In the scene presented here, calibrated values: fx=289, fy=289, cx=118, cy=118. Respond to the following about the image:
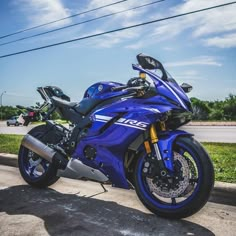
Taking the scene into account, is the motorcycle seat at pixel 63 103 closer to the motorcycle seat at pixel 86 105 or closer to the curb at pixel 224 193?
the motorcycle seat at pixel 86 105

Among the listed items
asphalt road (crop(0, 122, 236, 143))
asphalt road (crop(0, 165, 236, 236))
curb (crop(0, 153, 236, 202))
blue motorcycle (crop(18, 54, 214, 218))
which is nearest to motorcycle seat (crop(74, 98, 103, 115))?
blue motorcycle (crop(18, 54, 214, 218))

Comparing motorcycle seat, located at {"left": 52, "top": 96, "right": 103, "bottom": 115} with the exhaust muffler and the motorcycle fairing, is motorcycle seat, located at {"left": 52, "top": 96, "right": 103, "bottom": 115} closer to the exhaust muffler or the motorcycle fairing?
the motorcycle fairing

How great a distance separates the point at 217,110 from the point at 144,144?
42738 millimetres

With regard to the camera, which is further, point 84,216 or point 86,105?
point 86,105

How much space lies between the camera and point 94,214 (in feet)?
9.44

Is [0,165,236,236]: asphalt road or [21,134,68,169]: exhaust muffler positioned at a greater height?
[21,134,68,169]: exhaust muffler

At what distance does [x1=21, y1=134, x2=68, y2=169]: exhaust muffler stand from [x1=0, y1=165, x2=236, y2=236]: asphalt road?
0.41 m

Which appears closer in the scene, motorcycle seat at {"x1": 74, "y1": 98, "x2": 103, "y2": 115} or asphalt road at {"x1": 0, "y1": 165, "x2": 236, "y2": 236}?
asphalt road at {"x1": 0, "y1": 165, "x2": 236, "y2": 236}

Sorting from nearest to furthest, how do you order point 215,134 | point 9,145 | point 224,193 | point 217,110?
point 224,193, point 9,145, point 215,134, point 217,110

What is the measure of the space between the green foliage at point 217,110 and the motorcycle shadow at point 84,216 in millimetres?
39373

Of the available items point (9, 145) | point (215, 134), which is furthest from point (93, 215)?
point (215, 134)

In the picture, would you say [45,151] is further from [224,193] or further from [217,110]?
[217,110]

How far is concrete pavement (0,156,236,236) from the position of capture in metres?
2.47

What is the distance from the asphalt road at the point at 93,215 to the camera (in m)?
2.46
